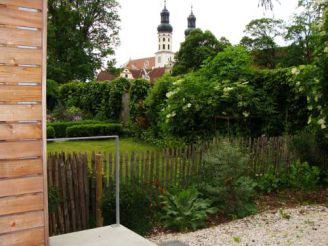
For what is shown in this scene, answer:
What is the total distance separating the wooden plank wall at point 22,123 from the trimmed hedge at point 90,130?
1087 centimetres

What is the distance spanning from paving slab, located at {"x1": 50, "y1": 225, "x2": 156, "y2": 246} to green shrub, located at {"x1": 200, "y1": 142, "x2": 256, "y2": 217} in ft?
7.89

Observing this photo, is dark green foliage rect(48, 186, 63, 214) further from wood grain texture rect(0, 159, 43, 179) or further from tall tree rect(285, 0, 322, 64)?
tall tree rect(285, 0, 322, 64)

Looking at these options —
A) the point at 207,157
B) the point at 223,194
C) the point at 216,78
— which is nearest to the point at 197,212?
the point at 223,194

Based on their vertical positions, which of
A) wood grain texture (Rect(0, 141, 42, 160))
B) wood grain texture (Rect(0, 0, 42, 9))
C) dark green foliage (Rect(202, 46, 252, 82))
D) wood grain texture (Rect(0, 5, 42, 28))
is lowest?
wood grain texture (Rect(0, 141, 42, 160))

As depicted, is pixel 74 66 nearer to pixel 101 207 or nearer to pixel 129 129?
pixel 129 129

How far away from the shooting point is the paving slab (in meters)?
3.73

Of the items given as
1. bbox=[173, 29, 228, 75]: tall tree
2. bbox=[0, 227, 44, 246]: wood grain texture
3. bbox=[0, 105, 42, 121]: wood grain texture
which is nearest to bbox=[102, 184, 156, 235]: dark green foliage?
bbox=[0, 227, 44, 246]: wood grain texture

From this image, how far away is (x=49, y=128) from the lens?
42.7ft

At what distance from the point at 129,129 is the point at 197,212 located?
30.6ft

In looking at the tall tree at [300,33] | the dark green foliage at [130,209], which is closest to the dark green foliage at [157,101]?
the dark green foliage at [130,209]

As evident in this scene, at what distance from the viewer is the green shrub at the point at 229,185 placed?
19.9 ft

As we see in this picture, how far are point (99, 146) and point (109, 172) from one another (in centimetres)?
719

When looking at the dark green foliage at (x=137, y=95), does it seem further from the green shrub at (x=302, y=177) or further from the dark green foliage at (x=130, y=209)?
the dark green foliage at (x=130, y=209)

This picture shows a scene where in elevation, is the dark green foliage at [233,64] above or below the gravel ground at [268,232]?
above
